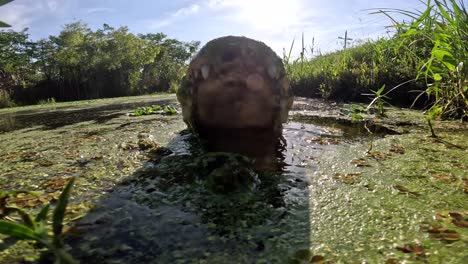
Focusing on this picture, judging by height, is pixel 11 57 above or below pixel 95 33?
below

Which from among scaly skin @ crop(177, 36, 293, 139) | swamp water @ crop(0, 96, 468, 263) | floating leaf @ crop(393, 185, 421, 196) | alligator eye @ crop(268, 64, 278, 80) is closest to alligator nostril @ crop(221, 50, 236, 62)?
scaly skin @ crop(177, 36, 293, 139)

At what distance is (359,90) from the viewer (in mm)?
3732

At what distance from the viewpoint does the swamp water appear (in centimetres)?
64

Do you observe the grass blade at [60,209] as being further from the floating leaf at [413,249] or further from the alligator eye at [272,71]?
the alligator eye at [272,71]

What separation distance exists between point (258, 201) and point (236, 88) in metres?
0.59

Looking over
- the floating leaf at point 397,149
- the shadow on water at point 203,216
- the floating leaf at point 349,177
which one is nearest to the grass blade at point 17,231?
the shadow on water at point 203,216

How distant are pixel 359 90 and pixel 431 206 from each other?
123 inches

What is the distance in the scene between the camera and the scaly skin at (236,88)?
4.16 ft

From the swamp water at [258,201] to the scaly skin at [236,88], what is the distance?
0.58 ft

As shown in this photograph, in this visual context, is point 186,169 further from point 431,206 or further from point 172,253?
point 431,206

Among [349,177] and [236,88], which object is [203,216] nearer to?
[349,177]

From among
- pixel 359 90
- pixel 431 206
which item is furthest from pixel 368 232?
pixel 359 90

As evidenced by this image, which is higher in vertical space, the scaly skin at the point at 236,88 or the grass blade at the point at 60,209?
the scaly skin at the point at 236,88

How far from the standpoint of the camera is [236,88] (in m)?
1.35
